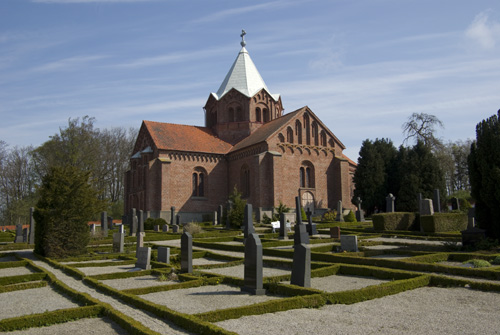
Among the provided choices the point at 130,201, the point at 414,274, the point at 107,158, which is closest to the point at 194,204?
the point at 130,201

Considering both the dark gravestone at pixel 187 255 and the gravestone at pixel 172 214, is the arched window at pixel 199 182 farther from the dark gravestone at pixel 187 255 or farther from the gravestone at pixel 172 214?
the dark gravestone at pixel 187 255

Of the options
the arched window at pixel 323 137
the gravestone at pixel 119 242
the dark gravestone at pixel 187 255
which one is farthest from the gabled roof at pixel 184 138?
the dark gravestone at pixel 187 255

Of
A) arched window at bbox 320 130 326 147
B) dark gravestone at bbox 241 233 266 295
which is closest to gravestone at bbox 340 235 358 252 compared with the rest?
dark gravestone at bbox 241 233 266 295

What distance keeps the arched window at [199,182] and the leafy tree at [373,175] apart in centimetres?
1519

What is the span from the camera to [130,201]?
4312cm

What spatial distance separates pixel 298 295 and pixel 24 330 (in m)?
4.80

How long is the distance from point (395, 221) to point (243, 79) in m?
27.5

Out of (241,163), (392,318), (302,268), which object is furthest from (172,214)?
(392,318)

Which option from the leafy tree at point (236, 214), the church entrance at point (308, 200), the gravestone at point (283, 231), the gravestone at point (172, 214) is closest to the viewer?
the gravestone at point (283, 231)

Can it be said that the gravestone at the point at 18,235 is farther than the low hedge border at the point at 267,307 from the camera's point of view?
Yes

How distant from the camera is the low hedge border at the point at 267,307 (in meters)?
6.32

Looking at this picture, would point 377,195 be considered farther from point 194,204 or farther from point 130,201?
point 130,201

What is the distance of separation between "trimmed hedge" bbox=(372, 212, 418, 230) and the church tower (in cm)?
2324

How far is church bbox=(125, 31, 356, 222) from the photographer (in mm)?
36812
